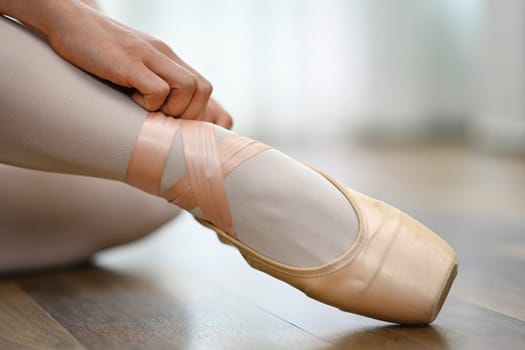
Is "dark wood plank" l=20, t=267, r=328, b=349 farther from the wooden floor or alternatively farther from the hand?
the hand

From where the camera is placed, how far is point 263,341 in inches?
30.0

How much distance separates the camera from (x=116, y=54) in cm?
80

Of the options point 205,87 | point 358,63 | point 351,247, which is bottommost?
point 358,63

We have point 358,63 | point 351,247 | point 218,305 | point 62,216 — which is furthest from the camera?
point 358,63

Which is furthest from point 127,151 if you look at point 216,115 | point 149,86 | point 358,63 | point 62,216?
point 358,63

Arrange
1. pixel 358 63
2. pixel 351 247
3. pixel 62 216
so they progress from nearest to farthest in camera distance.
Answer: pixel 351 247, pixel 62 216, pixel 358 63

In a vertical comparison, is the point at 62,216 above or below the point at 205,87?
below

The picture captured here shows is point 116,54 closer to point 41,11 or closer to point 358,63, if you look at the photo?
point 41,11

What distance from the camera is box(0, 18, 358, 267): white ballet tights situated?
77 centimetres

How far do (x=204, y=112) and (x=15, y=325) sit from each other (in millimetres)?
290

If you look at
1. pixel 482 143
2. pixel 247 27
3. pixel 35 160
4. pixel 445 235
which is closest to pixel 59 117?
pixel 35 160

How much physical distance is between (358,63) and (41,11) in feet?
7.79

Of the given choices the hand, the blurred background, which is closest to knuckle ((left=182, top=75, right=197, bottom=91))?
the hand

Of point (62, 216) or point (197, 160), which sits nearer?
point (197, 160)
